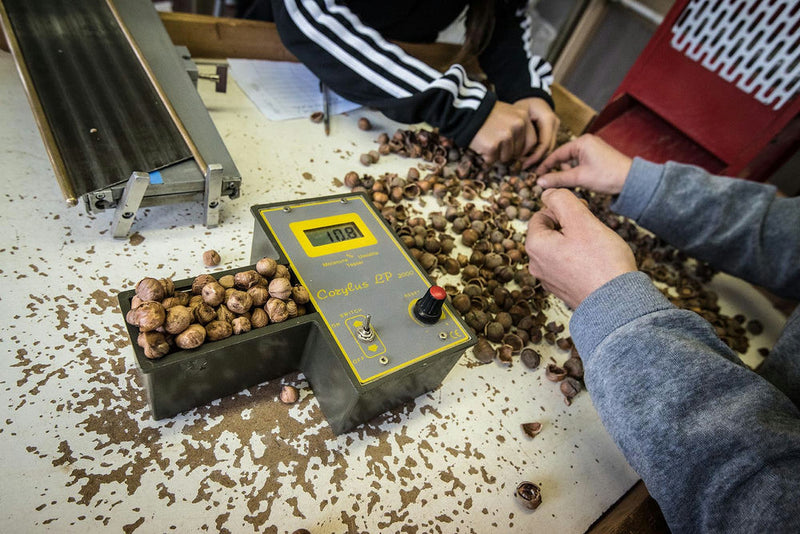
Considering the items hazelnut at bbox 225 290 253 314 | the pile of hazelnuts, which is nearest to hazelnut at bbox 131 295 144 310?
the pile of hazelnuts

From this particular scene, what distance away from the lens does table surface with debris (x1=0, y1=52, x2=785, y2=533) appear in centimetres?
Result: 62

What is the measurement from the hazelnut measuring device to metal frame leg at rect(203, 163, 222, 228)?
5.9 inches

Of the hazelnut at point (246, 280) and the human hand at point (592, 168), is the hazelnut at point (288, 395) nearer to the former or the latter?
the hazelnut at point (246, 280)

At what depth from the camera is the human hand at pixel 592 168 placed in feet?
4.23

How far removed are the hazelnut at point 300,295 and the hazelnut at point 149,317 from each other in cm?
19

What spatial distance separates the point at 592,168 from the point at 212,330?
3.97ft

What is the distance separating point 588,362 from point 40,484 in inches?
35.9

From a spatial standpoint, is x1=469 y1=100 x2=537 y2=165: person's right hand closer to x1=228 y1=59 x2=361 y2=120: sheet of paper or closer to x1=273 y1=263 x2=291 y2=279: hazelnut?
x1=228 y1=59 x2=361 y2=120: sheet of paper

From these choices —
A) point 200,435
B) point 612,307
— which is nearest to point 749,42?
point 612,307

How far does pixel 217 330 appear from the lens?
1.99 feet

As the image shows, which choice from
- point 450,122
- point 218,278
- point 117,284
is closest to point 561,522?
point 218,278

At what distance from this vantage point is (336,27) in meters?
1.25

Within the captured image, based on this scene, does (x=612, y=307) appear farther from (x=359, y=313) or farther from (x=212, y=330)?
(x=212, y=330)

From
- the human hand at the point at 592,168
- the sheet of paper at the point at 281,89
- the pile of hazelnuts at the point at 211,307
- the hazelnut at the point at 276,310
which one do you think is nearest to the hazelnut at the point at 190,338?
the pile of hazelnuts at the point at 211,307
